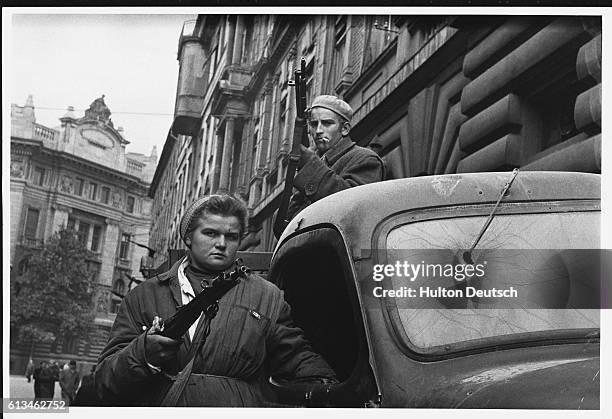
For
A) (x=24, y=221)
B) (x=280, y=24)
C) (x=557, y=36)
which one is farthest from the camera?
(x=557, y=36)

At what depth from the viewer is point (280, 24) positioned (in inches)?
147

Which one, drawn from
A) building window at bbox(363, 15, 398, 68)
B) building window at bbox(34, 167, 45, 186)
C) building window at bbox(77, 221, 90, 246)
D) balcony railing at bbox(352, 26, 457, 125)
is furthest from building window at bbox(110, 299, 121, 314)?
building window at bbox(363, 15, 398, 68)

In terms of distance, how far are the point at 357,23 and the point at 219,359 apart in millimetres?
1870

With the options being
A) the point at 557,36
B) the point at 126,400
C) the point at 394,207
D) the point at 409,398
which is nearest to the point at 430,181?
the point at 394,207

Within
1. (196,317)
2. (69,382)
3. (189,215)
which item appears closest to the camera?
(196,317)

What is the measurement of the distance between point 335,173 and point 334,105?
0.35 m

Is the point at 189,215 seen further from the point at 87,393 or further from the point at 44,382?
the point at 44,382

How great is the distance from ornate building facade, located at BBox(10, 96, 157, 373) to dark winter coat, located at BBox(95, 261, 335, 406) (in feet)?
2.42

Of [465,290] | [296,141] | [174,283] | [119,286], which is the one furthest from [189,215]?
[465,290]

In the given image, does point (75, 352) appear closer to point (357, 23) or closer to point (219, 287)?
point (219, 287)

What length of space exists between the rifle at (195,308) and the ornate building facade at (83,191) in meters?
0.95

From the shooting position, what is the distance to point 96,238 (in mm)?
3596

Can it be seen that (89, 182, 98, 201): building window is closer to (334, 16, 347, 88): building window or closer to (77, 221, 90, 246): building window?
(77, 221, 90, 246): building window

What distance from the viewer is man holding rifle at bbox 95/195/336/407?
8.35 feet
